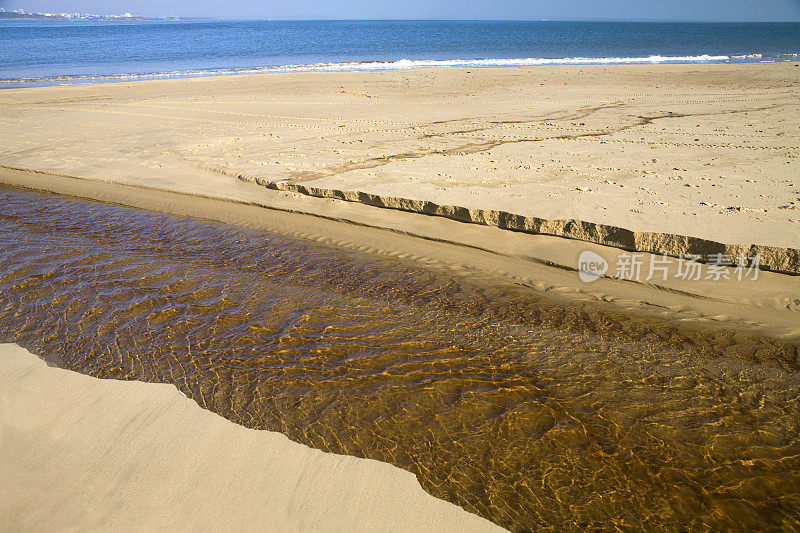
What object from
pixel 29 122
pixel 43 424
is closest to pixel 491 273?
pixel 43 424

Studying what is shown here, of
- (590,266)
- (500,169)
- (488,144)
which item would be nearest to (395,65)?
(488,144)

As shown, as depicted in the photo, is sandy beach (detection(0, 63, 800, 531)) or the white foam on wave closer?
sandy beach (detection(0, 63, 800, 531))

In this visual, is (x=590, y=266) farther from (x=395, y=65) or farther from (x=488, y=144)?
(x=395, y=65)

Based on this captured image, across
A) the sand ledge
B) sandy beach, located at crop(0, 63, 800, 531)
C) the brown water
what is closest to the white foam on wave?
sandy beach, located at crop(0, 63, 800, 531)

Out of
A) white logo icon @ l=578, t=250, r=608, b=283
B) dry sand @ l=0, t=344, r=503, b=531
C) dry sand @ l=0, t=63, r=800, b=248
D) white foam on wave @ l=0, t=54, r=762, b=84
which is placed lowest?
dry sand @ l=0, t=344, r=503, b=531

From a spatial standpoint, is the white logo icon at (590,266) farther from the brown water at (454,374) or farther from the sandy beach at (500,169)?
the brown water at (454,374)

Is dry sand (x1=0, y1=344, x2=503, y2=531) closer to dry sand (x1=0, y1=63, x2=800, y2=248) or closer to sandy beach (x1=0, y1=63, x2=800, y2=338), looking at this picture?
sandy beach (x1=0, y1=63, x2=800, y2=338)

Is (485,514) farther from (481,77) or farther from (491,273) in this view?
(481,77)
